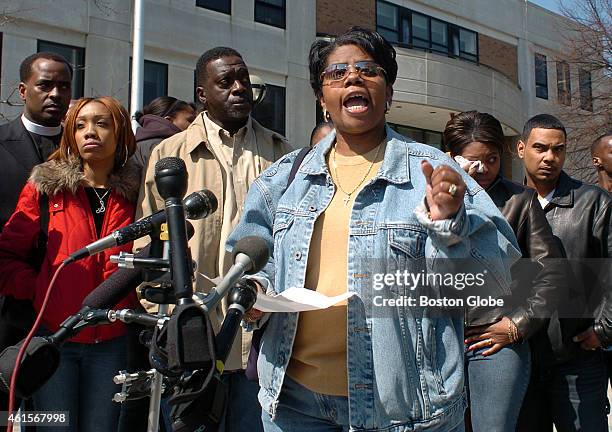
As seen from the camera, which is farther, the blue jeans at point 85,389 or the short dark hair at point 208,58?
the short dark hair at point 208,58

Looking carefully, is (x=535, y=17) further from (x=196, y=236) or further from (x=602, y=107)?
(x=196, y=236)

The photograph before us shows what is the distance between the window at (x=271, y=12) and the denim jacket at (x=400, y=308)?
50.2 ft

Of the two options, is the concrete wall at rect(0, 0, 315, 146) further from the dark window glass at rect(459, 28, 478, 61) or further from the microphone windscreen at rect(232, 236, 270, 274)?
the microphone windscreen at rect(232, 236, 270, 274)

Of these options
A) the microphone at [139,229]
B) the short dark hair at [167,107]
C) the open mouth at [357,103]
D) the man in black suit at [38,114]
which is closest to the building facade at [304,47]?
the short dark hair at [167,107]

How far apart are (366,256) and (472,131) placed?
1917 millimetres

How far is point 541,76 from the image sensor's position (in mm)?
25156

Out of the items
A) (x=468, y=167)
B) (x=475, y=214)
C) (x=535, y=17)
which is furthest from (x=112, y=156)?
(x=535, y=17)

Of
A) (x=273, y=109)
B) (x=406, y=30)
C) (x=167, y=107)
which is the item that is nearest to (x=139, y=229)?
(x=167, y=107)

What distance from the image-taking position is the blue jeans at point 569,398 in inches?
152

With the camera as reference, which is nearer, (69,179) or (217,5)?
(69,179)

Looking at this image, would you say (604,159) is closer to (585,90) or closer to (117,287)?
(117,287)

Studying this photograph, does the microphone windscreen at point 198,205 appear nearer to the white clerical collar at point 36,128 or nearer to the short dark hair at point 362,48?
the short dark hair at point 362,48

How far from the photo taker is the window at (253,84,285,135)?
16.9 meters

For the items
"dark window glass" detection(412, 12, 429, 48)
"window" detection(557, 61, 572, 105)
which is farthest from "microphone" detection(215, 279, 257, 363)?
"window" detection(557, 61, 572, 105)
